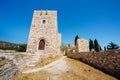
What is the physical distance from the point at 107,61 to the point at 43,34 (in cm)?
1195

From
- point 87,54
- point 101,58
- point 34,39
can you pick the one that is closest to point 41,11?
point 34,39

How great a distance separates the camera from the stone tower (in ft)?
56.9

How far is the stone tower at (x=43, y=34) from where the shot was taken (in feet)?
56.9

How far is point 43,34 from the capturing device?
59.1 ft

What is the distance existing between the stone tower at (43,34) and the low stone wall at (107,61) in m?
7.95

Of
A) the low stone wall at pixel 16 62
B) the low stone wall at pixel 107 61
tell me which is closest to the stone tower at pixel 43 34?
the low stone wall at pixel 16 62

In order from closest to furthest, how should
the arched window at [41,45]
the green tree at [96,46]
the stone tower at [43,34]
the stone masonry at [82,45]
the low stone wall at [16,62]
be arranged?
the low stone wall at [16,62]
the stone masonry at [82,45]
the stone tower at [43,34]
the arched window at [41,45]
the green tree at [96,46]

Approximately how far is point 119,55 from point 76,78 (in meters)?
3.77

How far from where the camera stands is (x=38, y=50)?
1730 centimetres

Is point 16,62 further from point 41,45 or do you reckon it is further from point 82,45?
point 82,45

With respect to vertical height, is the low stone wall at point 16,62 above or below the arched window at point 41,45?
below

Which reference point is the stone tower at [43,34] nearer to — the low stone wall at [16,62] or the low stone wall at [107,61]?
the low stone wall at [16,62]

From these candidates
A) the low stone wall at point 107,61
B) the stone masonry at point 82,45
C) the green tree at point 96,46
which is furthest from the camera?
the green tree at point 96,46

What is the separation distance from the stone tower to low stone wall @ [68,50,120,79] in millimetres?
7953
